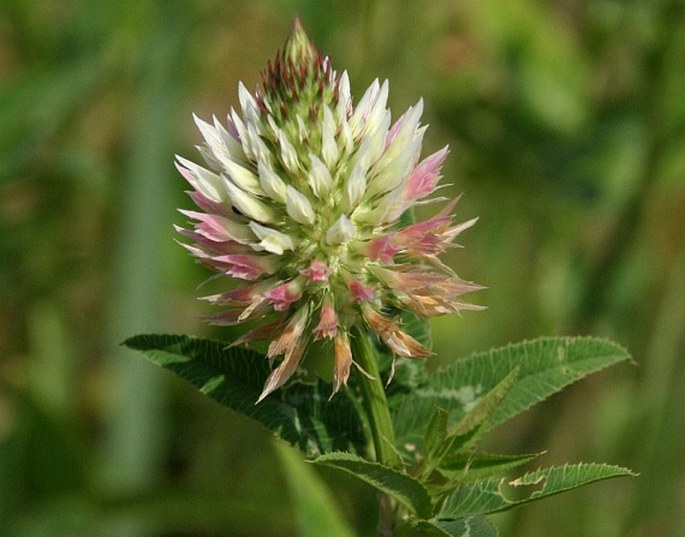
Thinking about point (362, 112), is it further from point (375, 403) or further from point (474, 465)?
point (474, 465)

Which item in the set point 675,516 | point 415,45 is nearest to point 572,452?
point 675,516

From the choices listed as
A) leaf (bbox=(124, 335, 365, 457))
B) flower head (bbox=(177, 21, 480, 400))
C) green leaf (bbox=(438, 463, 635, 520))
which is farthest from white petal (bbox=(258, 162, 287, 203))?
green leaf (bbox=(438, 463, 635, 520))

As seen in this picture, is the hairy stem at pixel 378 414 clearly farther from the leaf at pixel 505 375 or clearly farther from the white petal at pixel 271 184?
the white petal at pixel 271 184

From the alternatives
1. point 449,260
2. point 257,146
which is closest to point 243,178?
point 257,146

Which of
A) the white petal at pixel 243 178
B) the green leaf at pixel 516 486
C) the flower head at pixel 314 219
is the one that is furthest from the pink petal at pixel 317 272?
the green leaf at pixel 516 486

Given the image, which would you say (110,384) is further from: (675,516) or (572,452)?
(675,516)

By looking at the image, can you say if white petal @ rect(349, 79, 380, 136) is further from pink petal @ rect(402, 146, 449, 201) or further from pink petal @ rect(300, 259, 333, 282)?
pink petal @ rect(300, 259, 333, 282)
